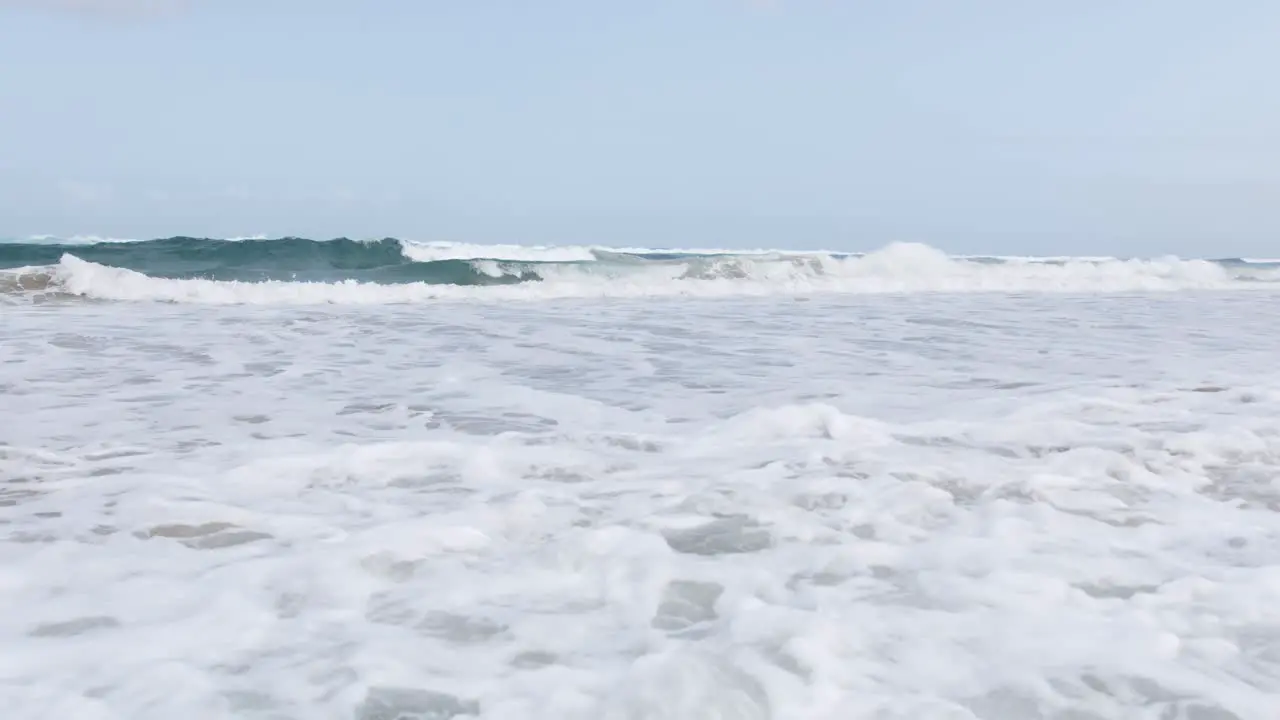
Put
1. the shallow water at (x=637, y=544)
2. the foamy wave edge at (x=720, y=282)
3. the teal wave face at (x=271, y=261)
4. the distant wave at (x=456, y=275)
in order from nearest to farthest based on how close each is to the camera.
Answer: the shallow water at (x=637, y=544)
the foamy wave edge at (x=720, y=282)
the distant wave at (x=456, y=275)
the teal wave face at (x=271, y=261)

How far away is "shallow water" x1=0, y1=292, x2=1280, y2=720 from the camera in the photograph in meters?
1.83

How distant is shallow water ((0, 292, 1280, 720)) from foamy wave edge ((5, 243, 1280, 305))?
→ 5.94 metres

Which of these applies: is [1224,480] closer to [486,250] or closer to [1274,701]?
[1274,701]

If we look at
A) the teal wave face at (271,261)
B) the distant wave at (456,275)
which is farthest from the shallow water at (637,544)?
the teal wave face at (271,261)

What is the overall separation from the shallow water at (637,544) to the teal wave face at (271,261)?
939cm

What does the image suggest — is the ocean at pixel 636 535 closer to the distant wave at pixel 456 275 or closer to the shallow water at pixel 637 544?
the shallow water at pixel 637 544

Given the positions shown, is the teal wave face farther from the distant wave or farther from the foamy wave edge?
the foamy wave edge

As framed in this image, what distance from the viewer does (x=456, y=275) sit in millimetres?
14820

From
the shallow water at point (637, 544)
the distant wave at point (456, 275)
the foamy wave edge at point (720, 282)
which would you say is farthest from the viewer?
the distant wave at point (456, 275)

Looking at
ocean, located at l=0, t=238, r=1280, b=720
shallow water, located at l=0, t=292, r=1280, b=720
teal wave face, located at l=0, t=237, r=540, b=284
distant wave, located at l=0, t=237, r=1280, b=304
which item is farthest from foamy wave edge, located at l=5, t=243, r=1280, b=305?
shallow water, located at l=0, t=292, r=1280, b=720

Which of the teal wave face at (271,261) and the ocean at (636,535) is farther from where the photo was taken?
the teal wave face at (271,261)

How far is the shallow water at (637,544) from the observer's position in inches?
72.1

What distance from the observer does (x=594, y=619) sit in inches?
83.4

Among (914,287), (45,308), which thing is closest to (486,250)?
(914,287)
